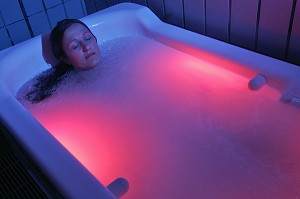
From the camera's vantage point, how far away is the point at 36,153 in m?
0.85

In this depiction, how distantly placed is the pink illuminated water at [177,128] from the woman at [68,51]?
5 centimetres

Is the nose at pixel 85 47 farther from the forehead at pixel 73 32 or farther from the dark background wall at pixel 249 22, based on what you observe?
the dark background wall at pixel 249 22

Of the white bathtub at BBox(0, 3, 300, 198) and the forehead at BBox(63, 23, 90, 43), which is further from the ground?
the forehead at BBox(63, 23, 90, 43)

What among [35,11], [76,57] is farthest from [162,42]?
[35,11]

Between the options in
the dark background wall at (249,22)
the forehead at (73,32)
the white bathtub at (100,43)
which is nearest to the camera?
the white bathtub at (100,43)

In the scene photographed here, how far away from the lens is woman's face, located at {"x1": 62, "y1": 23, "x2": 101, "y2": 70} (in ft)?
4.48

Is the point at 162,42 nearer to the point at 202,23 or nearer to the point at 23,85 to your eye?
the point at 202,23

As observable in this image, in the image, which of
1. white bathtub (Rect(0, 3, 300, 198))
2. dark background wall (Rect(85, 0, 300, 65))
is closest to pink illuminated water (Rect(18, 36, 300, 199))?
white bathtub (Rect(0, 3, 300, 198))

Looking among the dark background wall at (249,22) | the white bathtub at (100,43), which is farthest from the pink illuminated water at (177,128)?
the dark background wall at (249,22)

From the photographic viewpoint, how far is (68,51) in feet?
4.53

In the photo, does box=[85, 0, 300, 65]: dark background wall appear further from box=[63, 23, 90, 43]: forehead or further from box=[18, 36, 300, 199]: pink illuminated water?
box=[63, 23, 90, 43]: forehead

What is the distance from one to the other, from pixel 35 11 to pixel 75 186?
141 cm

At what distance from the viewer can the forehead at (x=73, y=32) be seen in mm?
1357

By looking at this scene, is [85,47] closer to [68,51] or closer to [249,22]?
[68,51]
